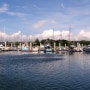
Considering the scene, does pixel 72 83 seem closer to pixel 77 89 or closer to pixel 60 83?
pixel 60 83

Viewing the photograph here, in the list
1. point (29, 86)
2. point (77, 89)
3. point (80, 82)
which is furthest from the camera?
point (80, 82)

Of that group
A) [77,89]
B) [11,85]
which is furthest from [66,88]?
[11,85]

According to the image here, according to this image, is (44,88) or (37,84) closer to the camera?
(44,88)

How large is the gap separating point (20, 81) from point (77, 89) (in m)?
13.1

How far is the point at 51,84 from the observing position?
43.0 meters

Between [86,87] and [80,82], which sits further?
[80,82]

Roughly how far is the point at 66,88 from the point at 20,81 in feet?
36.4

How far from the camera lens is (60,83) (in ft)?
144

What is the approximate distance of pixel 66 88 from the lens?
3962cm

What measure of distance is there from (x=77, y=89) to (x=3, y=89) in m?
12.9

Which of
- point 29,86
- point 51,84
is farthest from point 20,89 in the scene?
point 51,84

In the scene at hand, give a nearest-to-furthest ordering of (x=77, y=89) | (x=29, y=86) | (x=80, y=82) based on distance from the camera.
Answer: (x=77, y=89)
(x=29, y=86)
(x=80, y=82)

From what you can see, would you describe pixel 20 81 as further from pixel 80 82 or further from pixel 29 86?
pixel 80 82

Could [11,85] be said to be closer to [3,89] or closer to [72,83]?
[3,89]
